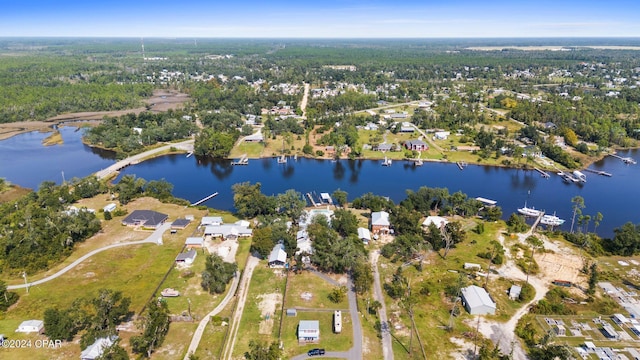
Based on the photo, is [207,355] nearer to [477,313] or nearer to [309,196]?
[477,313]

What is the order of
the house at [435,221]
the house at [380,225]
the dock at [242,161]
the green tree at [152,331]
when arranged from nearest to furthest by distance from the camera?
the green tree at [152,331] → the house at [380,225] → the house at [435,221] → the dock at [242,161]

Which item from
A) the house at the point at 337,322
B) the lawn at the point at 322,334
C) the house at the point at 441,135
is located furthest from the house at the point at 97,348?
the house at the point at 441,135

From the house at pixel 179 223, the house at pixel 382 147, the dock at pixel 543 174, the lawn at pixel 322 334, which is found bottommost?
the lawn at pixel 322 334

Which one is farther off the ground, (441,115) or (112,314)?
(441,115)

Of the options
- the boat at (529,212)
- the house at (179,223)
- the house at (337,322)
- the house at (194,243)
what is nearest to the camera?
the house at (337,322)

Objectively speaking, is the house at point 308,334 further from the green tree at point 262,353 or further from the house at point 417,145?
the house at point 417,145

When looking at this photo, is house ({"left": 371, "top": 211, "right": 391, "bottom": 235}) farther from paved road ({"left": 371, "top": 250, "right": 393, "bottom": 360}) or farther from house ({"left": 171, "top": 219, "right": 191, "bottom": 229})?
house ({"left": 171, "top": 219, "right": 191, "bottom": 229})

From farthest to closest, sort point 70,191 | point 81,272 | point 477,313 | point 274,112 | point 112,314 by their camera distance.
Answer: point 274,112 → point 70,191 → point 81,272 → point 477,313 → point 112,314

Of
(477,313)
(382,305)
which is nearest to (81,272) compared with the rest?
(382,305)
